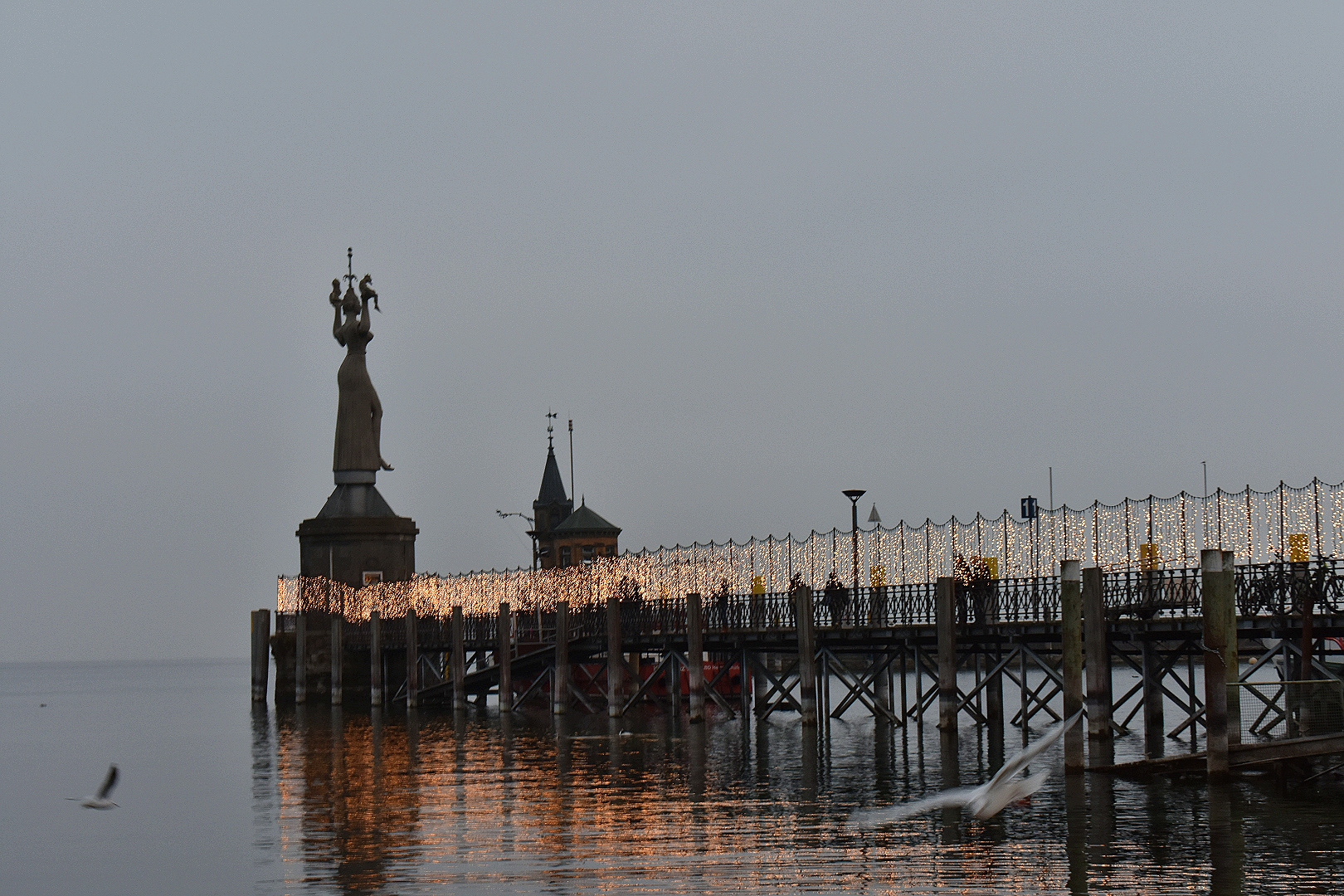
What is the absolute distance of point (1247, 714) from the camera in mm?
50938

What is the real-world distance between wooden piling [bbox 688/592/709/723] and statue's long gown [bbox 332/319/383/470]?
97.0 feet

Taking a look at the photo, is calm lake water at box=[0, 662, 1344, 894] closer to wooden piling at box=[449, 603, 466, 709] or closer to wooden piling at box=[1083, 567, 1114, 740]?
wooden piling at box=[1083, 567, 1114, 740]

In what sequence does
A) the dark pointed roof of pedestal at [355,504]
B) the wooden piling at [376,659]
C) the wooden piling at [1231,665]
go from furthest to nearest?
the dark pointed roof of pedestal at [355,504] < the wooden piling at [376,659] < the wooden piling at [1231,665]

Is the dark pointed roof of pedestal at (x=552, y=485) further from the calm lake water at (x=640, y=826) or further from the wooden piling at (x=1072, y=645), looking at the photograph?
the wooden piling at (x=1072, y=645)

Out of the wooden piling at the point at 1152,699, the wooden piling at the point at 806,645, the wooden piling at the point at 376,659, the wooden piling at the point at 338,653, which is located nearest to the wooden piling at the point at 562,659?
the wooden piling at the point at 376,659

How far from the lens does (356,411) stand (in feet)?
249

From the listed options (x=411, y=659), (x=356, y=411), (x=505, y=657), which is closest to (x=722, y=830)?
(x=505, y=657)

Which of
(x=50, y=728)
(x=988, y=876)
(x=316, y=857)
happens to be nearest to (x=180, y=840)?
(x=316, y=857)

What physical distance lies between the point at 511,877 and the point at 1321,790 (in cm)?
1559

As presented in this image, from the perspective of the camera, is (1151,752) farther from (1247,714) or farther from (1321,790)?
(1247,714)

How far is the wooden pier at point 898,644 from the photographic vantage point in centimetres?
3284

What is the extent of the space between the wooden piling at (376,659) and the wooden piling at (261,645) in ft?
18.8

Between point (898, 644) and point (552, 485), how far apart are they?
2459 inches

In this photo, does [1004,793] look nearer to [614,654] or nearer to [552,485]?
[614,654]
